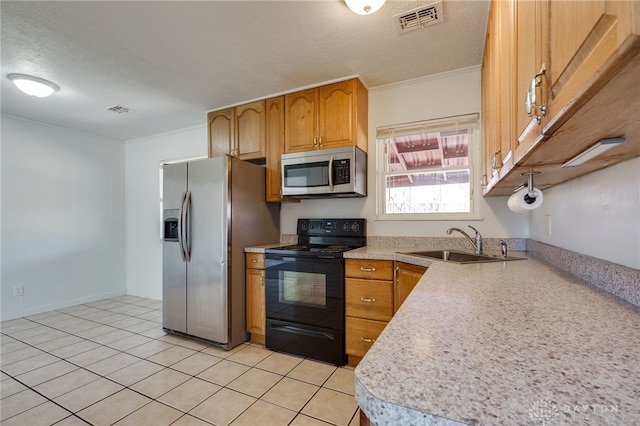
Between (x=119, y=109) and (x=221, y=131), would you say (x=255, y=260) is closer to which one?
(x=221, y=131)

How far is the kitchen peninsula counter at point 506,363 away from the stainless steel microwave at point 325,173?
1.59m

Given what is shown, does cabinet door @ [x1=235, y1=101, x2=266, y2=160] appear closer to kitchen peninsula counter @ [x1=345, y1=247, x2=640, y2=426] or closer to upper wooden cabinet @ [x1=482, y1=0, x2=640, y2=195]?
upper wooden cabinet @ [x1=482, y1=0, x2=640, y2=195]

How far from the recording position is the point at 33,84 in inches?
97.3

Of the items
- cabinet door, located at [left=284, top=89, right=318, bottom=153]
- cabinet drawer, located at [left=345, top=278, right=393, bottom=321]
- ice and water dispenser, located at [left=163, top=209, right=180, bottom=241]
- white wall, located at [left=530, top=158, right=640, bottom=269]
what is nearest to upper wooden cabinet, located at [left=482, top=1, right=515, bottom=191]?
white wall, located at [left=530, top=158, right=640, bottom=269]

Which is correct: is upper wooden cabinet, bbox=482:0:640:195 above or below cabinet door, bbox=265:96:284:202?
below

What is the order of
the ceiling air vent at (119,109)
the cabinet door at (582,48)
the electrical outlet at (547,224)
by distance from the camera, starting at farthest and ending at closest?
1. the ceiling air vent at (119,109)
2. the electrical outlet at (547,224)
3. the cabinet door at (582,48)

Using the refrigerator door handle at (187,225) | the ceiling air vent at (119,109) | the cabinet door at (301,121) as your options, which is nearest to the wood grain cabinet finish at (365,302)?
the cabinet door at (301,121)

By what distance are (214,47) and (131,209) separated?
341 cm

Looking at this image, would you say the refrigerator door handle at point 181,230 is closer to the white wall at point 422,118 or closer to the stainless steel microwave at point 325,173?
the stainless steel microwave at point 325,173

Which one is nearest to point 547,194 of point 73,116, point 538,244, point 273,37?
point 538,244

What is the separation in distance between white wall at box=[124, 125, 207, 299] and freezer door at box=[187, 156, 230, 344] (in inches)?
66.8

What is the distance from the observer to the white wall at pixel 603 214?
914 mm

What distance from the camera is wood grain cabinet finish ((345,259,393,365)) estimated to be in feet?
6.91

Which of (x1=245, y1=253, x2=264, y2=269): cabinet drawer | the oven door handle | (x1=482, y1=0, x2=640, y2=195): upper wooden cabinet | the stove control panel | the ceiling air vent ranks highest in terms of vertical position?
the ceiling air vent
